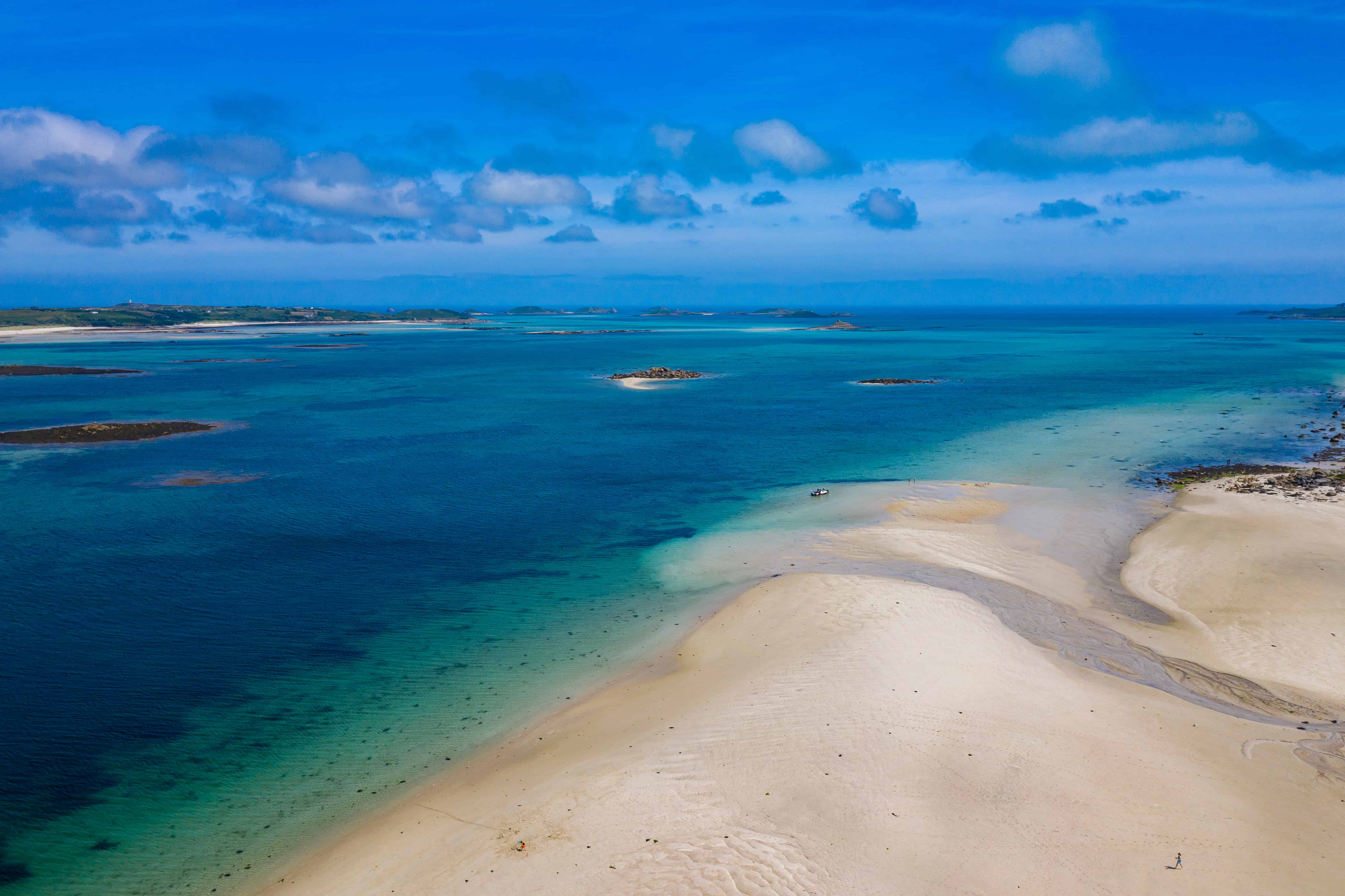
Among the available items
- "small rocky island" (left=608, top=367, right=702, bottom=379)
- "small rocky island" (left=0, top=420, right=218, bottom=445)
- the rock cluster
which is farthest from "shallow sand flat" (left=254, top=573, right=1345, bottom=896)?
"small rocky island" (left=608, top=367, right=702, bottom=379)

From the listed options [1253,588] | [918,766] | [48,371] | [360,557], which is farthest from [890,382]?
[48,371]

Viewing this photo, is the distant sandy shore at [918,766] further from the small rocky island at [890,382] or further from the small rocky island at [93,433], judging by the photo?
the small rocky island at [890,382]

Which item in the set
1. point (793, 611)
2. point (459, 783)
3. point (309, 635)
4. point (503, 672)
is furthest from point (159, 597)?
point (793, 611)

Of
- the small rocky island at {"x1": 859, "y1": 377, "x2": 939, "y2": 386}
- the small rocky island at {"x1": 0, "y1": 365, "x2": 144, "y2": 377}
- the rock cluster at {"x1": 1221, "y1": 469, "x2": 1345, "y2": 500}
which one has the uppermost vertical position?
the small rocky island at {"x1": 0, "y1": 365, "x2": 144, "y2": 377}

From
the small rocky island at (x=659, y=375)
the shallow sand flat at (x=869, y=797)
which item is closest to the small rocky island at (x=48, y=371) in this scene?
the small rocky island at (x=659, y=375)

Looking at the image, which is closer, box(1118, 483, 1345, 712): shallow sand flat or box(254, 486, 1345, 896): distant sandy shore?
box(254, 486, 1345, 896): distant sandy shore

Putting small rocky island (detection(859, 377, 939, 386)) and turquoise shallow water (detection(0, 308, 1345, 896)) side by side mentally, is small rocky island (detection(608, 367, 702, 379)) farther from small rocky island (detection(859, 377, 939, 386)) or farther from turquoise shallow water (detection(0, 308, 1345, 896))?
small rocky island (detection(859, 377, 939, 386))

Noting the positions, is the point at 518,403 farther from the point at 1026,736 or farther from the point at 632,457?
the point at 1026,736
